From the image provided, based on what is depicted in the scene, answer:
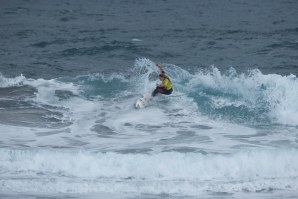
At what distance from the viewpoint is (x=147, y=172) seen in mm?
13234

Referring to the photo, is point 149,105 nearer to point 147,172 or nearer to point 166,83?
point 166,83

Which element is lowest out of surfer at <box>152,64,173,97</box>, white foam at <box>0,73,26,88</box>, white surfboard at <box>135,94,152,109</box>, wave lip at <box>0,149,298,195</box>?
wave lip at <box>0,149,298,195</box>

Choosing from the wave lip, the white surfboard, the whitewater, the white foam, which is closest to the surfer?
the white surfboard

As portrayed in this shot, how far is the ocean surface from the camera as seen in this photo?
12.9 meters

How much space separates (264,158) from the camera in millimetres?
13938

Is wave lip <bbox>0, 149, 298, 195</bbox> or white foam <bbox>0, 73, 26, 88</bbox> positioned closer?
wave lip <bbox>0, 149, 298, 195</bbox>

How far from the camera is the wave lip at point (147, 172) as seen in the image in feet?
40.5

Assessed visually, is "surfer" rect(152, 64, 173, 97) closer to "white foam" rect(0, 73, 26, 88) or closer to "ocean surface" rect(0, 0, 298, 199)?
"ocean surface" rect(0, 0, 298, 199)

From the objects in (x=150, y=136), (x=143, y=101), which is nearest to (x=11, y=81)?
(x=143, y=101)

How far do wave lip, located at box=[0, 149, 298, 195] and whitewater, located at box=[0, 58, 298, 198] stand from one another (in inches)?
0.9

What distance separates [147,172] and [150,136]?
8.60 ft

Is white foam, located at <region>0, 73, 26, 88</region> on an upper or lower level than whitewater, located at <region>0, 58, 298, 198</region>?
upper

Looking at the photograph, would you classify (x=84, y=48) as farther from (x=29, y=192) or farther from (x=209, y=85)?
(x=29, y=192)

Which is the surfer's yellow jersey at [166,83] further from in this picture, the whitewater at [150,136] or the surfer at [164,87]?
the whitewater at [150,136]
